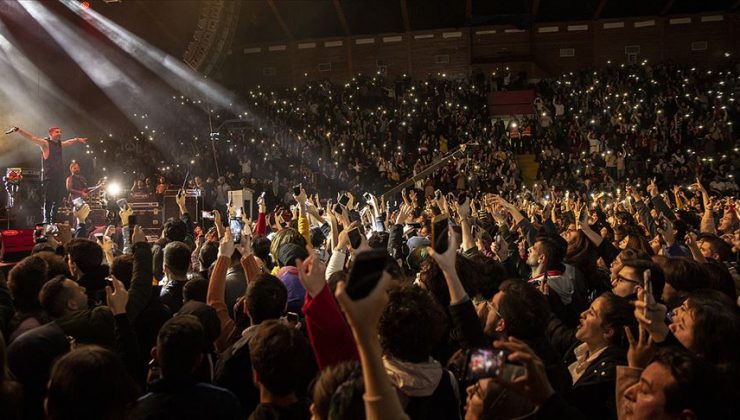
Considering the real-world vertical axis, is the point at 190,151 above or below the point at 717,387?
above

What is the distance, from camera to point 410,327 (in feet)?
6.10

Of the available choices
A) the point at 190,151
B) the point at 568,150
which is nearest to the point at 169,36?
the point at 190,151

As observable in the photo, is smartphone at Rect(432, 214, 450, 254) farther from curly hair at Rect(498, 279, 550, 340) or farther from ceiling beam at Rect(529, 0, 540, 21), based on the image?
ceiling beam at Rect(529, 0, 540, 21)

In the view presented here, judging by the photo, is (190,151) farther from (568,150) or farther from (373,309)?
(373,309)

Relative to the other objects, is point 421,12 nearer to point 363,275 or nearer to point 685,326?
point 685,326

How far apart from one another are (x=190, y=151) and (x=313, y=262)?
19754 mm

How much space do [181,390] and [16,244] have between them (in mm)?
7258

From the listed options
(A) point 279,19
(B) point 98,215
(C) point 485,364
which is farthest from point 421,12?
(C) point 485,364

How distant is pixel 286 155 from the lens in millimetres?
20641

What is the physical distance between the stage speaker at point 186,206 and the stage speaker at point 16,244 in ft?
9.40

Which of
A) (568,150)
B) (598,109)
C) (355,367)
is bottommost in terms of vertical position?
(355,367)

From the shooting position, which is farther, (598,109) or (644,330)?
(598,109)

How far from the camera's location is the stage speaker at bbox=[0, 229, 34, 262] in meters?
7.60

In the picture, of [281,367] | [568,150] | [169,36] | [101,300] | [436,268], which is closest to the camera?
[281,367]
